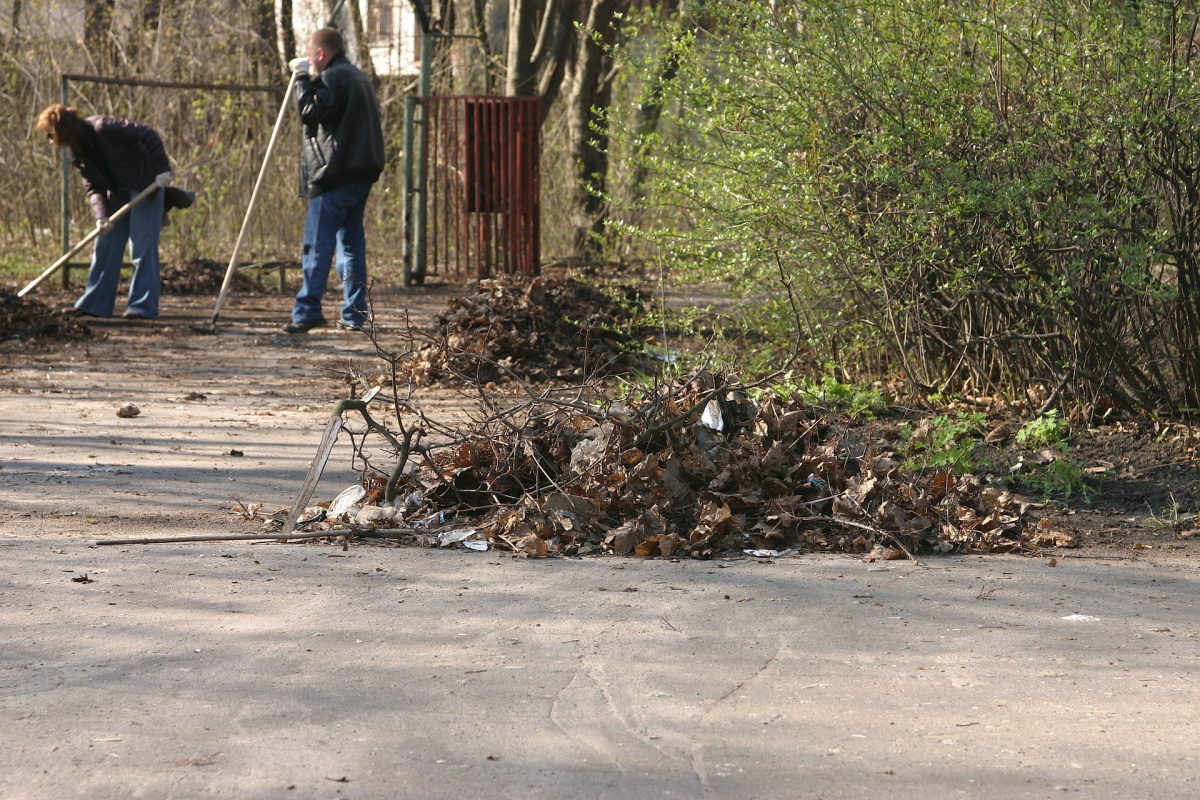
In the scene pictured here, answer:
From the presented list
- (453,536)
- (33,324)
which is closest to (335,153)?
(33,324)

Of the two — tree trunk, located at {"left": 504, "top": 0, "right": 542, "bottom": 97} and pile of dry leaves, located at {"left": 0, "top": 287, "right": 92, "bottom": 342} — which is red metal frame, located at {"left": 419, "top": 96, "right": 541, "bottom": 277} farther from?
pile of dry leaves, located at {"left": 0, "top": 287, "right": 92, "bottom": 342}

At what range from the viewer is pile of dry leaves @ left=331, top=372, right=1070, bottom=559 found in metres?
5.30

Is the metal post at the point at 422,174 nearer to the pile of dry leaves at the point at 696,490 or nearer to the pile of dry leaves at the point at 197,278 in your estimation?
the pile of dry leaves at the point at 197,278

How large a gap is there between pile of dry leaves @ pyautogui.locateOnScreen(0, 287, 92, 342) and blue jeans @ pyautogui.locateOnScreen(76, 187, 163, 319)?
30.7 inches

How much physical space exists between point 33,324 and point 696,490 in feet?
25.1

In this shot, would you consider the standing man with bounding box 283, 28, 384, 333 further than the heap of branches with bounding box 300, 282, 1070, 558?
Yes

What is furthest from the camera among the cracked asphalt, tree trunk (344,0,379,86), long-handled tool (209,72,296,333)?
tree trunk (344,0,379,86)

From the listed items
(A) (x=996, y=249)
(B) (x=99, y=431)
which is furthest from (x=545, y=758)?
(B) (x=99, y=431)

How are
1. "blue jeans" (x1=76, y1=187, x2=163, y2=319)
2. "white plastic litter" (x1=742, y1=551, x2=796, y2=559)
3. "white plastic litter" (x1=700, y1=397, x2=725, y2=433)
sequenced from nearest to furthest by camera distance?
"white plastic litter" (x1=742, y1=551, x2=796, y2=559) → "white plastic litter" (x1=700, y1=397, x2=725, y2=433) → "blue jeans" (x1=76, y1=187, x2=163, y2=319)

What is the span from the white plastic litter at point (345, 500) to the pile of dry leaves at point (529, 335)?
3.17 metres

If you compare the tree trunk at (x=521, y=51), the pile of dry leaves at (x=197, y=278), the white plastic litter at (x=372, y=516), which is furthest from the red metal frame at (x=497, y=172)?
the white plastic litter at (x=372, y=516)

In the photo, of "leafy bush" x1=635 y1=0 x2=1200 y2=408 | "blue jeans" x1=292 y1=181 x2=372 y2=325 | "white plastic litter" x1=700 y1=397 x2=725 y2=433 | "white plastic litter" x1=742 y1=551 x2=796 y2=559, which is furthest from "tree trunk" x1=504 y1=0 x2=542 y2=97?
"white plastic litter" x1=742 y1=551 x2=796 y2=559

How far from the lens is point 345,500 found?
5711mm

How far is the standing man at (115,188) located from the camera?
11.8 meters
